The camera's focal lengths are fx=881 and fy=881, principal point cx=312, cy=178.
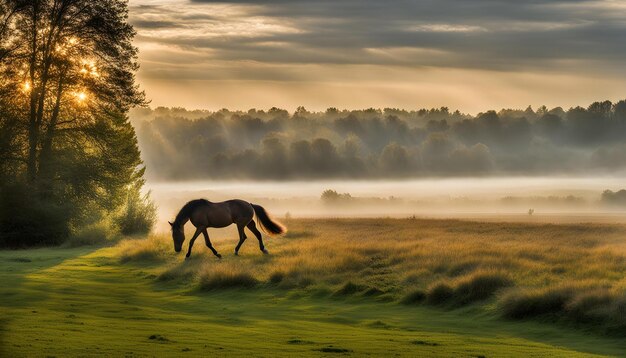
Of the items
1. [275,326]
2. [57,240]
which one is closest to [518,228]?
[57,240]

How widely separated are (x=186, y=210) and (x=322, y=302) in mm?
14925

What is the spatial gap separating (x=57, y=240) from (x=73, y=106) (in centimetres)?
921

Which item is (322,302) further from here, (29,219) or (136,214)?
(136,214)

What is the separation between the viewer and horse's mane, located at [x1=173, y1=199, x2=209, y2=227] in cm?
4338


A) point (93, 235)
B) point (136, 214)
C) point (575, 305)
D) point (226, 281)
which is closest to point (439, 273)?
point (226, 281)

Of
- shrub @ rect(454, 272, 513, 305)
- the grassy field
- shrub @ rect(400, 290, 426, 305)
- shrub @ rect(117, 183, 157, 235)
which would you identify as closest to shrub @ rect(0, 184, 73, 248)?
the grassy field

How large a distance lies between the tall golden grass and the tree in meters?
10.4

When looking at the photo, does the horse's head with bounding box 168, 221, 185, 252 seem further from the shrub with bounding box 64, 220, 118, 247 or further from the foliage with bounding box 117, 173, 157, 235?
the foliage with bounding box 117, 173, 157, 235

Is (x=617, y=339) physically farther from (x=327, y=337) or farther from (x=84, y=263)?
(x=84, y=263)

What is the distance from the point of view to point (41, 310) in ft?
80.6

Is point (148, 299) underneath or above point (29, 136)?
underneath

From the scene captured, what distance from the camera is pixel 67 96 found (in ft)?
197

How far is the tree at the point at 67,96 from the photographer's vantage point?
57.8m

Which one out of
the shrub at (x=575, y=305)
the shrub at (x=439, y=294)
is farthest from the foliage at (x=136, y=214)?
the shrub at (x=575, y=305)
